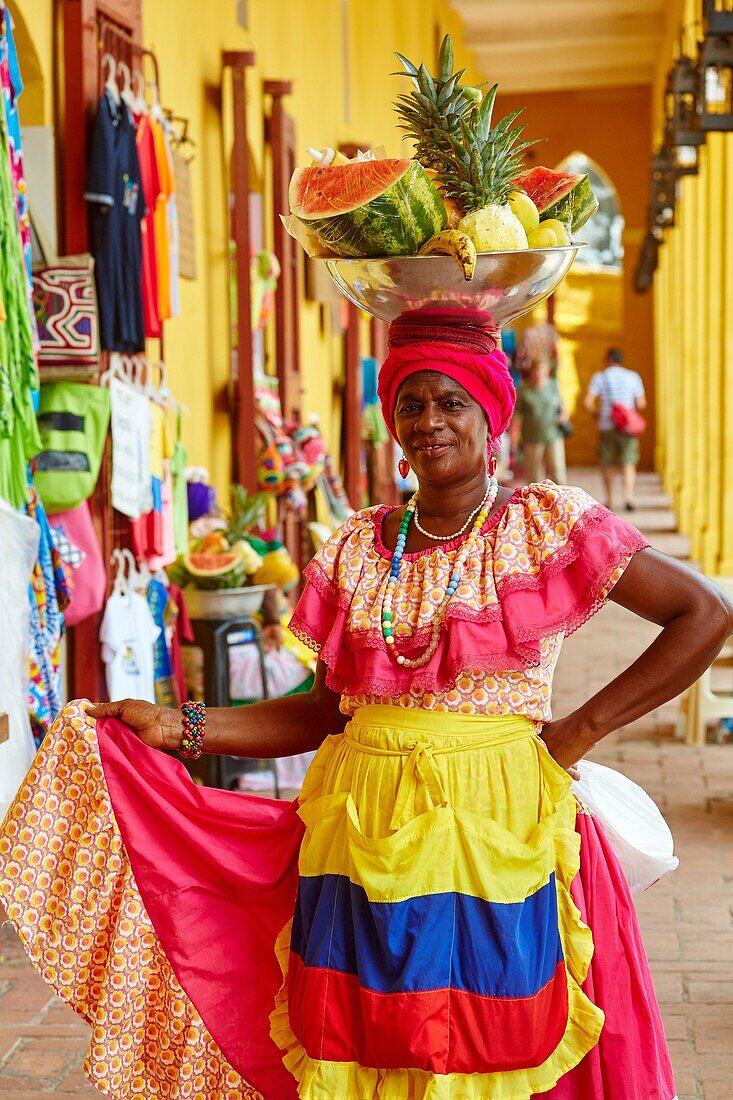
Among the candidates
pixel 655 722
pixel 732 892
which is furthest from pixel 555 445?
pixel 732 892

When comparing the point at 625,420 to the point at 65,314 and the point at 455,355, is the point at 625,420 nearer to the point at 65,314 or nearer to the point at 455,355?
the point at 65,314

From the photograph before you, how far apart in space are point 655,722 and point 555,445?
9.71 metres

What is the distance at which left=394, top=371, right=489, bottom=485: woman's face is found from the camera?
244cm

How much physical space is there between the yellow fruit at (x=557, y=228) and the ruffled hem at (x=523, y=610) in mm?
413

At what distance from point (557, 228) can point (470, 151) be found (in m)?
0.19

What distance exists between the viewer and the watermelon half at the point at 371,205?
7.67ft

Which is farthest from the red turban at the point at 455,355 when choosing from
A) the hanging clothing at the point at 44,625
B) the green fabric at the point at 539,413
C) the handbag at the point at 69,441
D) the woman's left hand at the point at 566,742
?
the green fabric at the point at 539,413

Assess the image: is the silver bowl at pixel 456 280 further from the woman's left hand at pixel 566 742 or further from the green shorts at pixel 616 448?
the green shorts at pixel 616 448

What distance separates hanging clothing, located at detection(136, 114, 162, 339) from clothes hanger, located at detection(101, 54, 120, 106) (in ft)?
0.61

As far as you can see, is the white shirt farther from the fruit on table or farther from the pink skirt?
the pink skirt

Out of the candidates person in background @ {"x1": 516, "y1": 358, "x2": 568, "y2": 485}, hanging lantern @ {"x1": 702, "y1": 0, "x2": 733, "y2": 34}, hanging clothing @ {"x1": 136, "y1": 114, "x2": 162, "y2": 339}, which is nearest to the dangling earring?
hanging clothing @ {"x1": 136, "y1": 114, "x2": 162, "y2": 339}

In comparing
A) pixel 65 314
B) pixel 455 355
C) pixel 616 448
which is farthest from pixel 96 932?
pixel 616 448

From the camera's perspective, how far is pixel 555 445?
17.0m

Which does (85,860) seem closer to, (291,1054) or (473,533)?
(291,1054)
